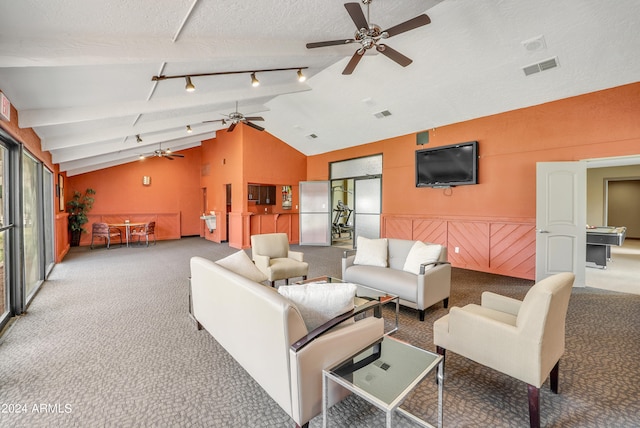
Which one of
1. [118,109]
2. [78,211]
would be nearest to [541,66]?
[118,109]

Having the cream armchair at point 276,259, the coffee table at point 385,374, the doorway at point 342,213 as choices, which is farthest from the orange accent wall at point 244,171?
the coffee table at point 385,374

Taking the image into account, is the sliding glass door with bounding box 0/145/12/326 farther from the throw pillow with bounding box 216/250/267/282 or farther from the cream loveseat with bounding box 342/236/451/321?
the cream loveseat with bounding box 342/236/451/321

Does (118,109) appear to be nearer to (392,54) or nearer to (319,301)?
(392,54)

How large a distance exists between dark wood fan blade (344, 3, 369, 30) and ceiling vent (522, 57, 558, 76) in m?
3.06

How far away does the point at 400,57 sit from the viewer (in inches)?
130

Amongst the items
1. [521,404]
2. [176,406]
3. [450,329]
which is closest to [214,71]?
[176,406]

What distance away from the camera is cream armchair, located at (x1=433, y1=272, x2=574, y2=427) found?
66.2 inches

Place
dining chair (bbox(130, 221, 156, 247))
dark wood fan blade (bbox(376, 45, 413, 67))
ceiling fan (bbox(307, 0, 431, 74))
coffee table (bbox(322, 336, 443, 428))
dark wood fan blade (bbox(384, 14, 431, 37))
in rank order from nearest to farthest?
coffee table (bbox(322, 336, 443, 428))
ceiling fan (bbox(307, 0, 431, 74))
dark wood fan blade (bbox(384, 14, 431, 37))
dark wood fan blade (bbox(376, 45, 413, 67))
dining chair (bbox(130, 221, 156, 247))

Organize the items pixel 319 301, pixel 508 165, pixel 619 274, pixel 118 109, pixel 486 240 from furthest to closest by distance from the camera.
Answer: pixel 486 240 < pixel 508 165 < pixel 619 274 < pixel 118 109 < pixel 319 301

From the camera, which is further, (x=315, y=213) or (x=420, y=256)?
(x=315, y=213)

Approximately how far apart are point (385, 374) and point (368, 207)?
664cm

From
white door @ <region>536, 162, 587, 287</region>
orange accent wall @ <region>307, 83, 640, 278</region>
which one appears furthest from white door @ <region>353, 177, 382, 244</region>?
white door @ <region>536, 162, 587, 287</region>

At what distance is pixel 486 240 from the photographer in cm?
561

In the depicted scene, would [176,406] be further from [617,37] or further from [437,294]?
[617,37]
